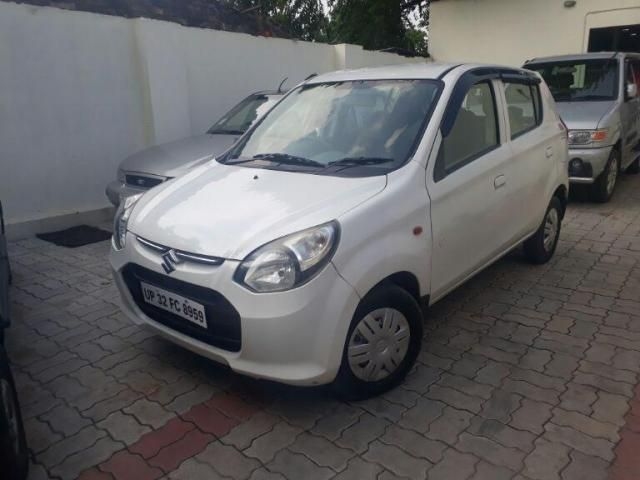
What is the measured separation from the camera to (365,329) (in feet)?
8.64

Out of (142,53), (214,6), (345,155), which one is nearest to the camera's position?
(345,155)

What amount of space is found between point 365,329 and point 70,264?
369 cm

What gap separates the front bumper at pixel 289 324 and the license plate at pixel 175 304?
0.08 meters

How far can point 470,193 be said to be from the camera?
10.8 ft

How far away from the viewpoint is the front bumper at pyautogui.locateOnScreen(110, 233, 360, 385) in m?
2.36

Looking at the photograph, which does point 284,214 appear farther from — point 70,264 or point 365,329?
point 70,264

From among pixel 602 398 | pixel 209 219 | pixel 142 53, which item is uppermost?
pixel 142 53

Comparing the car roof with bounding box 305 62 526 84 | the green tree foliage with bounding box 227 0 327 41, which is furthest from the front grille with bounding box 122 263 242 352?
the green tree foliage with bounding box 227 0 327 41

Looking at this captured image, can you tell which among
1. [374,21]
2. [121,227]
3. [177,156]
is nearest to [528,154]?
[121,227]

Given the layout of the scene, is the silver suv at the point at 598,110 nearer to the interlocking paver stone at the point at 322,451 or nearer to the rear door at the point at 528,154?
the rear door at the point at 528,154

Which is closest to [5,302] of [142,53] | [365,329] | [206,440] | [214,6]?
[206,440]

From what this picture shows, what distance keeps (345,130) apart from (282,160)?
0.46m

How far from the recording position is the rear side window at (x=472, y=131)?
10.5 feet

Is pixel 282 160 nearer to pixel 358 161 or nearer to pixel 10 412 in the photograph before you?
pixel 358 161
